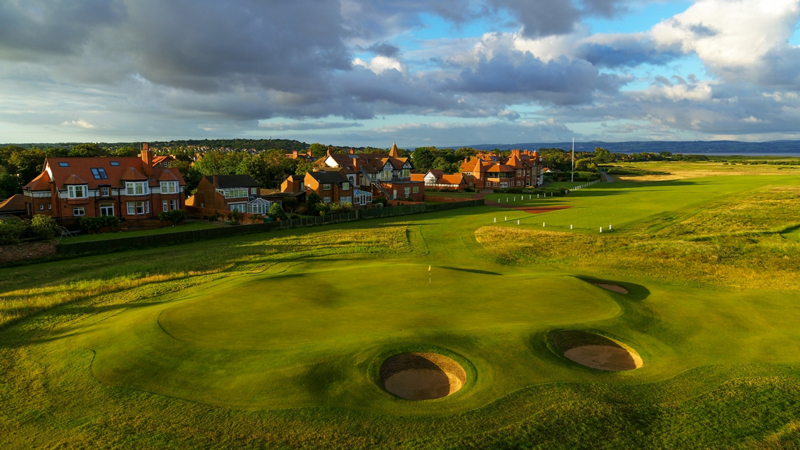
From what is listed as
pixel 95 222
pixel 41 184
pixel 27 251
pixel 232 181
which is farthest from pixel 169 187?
pixel 27 251

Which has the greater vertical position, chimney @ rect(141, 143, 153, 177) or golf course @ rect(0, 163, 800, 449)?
chimney @ rect(141, 143, 153, 177)

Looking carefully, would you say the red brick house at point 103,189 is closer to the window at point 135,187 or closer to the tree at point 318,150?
the window at point 135,187

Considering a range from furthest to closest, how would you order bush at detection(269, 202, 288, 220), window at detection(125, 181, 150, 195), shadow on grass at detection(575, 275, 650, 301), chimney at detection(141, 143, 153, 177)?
chimney at detection(141, 143, 153, 177) → bush at detection(269, 202, 288, 220) → window at detection(125, 181, 150, 195) → shadow on grass at detection(575, 275, 650, 301)

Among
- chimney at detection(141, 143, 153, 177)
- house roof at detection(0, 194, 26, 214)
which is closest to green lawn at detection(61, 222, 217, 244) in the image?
chimney at detection(141, 143, 153, 177)

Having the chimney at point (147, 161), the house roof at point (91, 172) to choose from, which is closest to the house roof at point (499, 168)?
the house roof at point (91, 172)

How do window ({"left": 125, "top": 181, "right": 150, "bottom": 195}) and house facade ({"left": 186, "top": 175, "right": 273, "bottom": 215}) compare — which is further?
house facade ({"left": 186, "top": 175, "right": 273, "bottom": 215})

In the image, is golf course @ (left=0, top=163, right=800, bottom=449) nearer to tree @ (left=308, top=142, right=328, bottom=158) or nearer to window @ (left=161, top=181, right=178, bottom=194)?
window @ (left=161, top=181, right=178, bottom=194)
